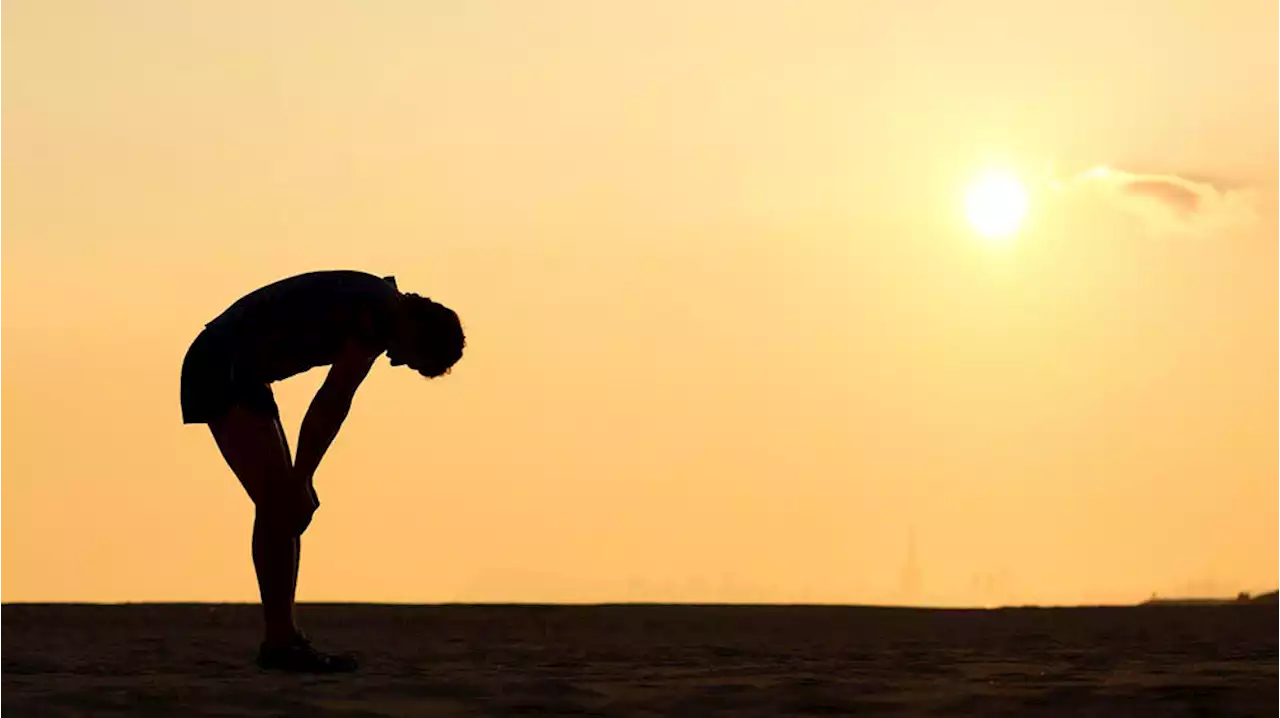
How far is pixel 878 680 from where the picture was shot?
19.4ft

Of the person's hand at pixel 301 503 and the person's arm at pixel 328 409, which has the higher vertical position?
the person's arm at pixel 328 409

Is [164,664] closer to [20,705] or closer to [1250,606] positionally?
[20,705]

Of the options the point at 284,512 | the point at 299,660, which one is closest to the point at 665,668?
the point at 299,660

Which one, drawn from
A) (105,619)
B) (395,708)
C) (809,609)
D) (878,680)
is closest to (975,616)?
(809,609)

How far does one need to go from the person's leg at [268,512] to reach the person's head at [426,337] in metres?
0.54

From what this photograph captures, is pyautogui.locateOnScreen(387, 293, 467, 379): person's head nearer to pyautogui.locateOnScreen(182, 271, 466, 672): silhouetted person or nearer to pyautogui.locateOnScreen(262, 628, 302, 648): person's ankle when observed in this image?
pyautogui.locateOnScreen(182, 271, 466, 672): silhouetted person

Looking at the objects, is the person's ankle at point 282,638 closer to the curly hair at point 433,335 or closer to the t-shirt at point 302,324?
the t-shirt at point 302,324

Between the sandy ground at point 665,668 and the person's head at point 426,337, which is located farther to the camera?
the person's head at point 426,337

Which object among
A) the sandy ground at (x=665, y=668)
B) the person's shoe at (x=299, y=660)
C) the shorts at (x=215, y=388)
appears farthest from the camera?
the shorts at (x=215, y=388)

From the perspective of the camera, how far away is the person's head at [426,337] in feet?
20.9

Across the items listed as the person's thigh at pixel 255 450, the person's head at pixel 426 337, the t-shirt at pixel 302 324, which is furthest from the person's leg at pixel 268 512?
the person's head at pixel 426 337

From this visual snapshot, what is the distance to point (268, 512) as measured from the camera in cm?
642

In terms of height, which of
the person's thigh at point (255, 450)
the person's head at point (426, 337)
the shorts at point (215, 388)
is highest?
the person's head at point (426, 337)

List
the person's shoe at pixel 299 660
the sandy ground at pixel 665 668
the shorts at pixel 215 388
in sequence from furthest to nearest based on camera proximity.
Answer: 1. the shorts at pixel 215 388
2. the person's shoe at pixel 299 660
3. the sandy ground at pixel 665 668
